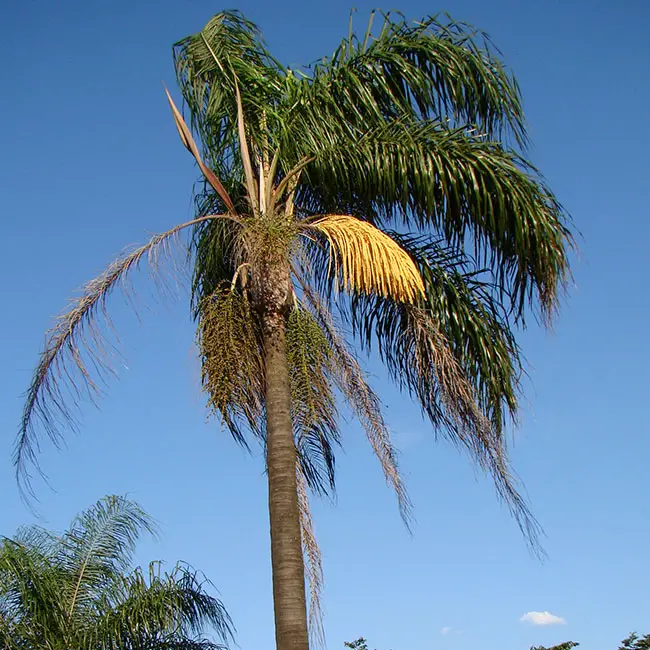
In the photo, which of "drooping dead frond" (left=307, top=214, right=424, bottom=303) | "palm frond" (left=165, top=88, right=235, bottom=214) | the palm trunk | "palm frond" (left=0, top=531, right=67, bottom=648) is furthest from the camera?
"palm frond" (left=0, top=531, right=67, bottom=648)

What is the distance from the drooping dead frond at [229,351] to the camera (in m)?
7.41

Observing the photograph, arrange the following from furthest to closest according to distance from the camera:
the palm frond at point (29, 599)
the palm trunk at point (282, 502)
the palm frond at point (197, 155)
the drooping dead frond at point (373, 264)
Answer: the palm frond at point (29, 599) → the palm frond at point (197, 155) → the drooping dead frond at point (373, 264) → the palm trunk at point (282, 502)

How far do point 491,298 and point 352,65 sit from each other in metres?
2.50

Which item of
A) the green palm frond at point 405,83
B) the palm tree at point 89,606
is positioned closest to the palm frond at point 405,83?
the green palm frond at point 405,83

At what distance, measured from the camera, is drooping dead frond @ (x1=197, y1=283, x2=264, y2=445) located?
741cm

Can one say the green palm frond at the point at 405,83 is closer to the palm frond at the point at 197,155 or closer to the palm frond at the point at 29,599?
the palm frond at the point at 197,155

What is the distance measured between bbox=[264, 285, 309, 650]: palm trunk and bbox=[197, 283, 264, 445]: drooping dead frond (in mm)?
269

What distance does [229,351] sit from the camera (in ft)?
24.4

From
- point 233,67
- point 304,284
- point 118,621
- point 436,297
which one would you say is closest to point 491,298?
point 436,297

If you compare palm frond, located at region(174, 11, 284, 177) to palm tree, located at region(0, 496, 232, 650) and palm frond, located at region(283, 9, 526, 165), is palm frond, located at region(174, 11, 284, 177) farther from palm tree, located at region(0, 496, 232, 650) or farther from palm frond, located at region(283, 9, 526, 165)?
palm tree, located at region(0, 496, 232, 650)

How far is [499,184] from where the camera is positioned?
25.3 feet

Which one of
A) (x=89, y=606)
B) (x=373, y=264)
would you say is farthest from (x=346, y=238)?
(x=89, y=606)

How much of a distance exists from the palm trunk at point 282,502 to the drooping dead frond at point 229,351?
269 mm

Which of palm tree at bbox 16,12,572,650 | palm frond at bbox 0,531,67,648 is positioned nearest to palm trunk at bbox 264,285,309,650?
palm tree at bbox 16,12,572,650
